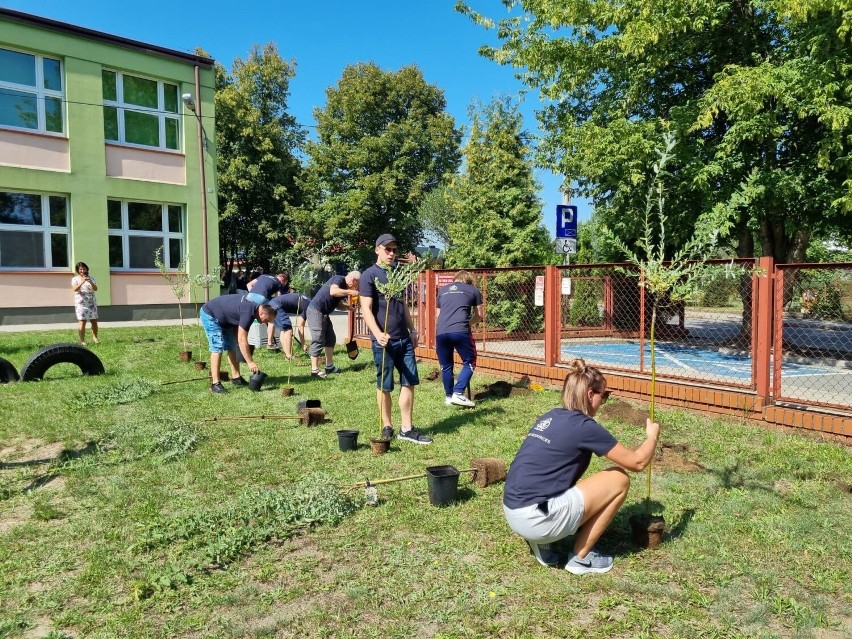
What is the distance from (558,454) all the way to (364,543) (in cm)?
137

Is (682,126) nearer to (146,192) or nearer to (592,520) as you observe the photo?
(592,520)

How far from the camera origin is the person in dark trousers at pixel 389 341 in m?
5.92

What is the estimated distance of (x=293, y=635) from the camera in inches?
114

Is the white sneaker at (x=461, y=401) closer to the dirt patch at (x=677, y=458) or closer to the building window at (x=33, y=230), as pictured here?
the dirt patch at (x=677, y=458)

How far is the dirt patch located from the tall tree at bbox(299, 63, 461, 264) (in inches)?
1038

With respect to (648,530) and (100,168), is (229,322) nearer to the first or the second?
(648,530)

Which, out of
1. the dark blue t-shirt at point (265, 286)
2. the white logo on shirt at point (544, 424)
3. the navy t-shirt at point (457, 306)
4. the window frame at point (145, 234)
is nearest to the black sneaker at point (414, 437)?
the navy t-shirt at point (457, 306)

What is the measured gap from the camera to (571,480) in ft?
11.3

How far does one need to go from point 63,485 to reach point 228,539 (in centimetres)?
202

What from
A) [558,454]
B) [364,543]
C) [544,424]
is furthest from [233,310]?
[558,454]

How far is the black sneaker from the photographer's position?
19.5ft

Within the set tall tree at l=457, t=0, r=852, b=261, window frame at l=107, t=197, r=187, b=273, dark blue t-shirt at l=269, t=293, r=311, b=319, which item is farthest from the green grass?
window frame at l=107, t=197, r=187, b=273

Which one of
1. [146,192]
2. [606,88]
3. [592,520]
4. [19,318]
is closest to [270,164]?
[146,192]

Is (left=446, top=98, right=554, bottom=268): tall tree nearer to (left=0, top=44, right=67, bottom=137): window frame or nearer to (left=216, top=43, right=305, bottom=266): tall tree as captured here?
(left=0, top=44, right=67, bottom=137): window frame
